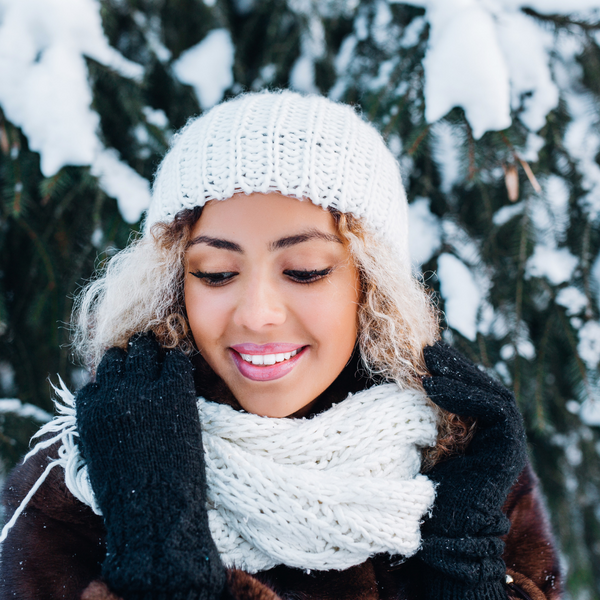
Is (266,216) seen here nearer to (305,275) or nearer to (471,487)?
(305,275)

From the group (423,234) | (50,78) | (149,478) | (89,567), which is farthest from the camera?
(423,234)

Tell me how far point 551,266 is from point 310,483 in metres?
1.31

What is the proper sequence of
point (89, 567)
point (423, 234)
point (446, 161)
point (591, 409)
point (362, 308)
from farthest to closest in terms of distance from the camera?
1. point (446, 161)
2. point (423, 234)
3. point (591, 409)
4. point (362, 308)
5. point (89, 567)

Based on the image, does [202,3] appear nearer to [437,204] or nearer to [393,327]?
[437,204]

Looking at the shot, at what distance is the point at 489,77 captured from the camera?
1.42 meters

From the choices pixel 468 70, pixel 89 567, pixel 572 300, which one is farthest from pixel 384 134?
pixel 89 567

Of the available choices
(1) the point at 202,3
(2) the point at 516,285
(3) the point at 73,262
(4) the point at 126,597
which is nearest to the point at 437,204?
(2) the point at 516,285

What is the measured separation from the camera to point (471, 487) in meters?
1.25

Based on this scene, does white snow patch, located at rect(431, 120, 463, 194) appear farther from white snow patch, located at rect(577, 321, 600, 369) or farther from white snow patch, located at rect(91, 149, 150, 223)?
white snow patch, located at rect(91, 149, 150, 223)

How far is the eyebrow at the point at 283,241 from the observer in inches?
47.0

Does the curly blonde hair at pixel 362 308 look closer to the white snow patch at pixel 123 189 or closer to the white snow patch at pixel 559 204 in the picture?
the white snow patch at pixel 123 189

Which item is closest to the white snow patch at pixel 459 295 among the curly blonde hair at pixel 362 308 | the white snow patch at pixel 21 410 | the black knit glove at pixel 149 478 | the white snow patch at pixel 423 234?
the white snow patch at pixel 423 234

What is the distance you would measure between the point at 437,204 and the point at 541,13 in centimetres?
73

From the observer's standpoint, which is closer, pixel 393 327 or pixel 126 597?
pixel 126 597
